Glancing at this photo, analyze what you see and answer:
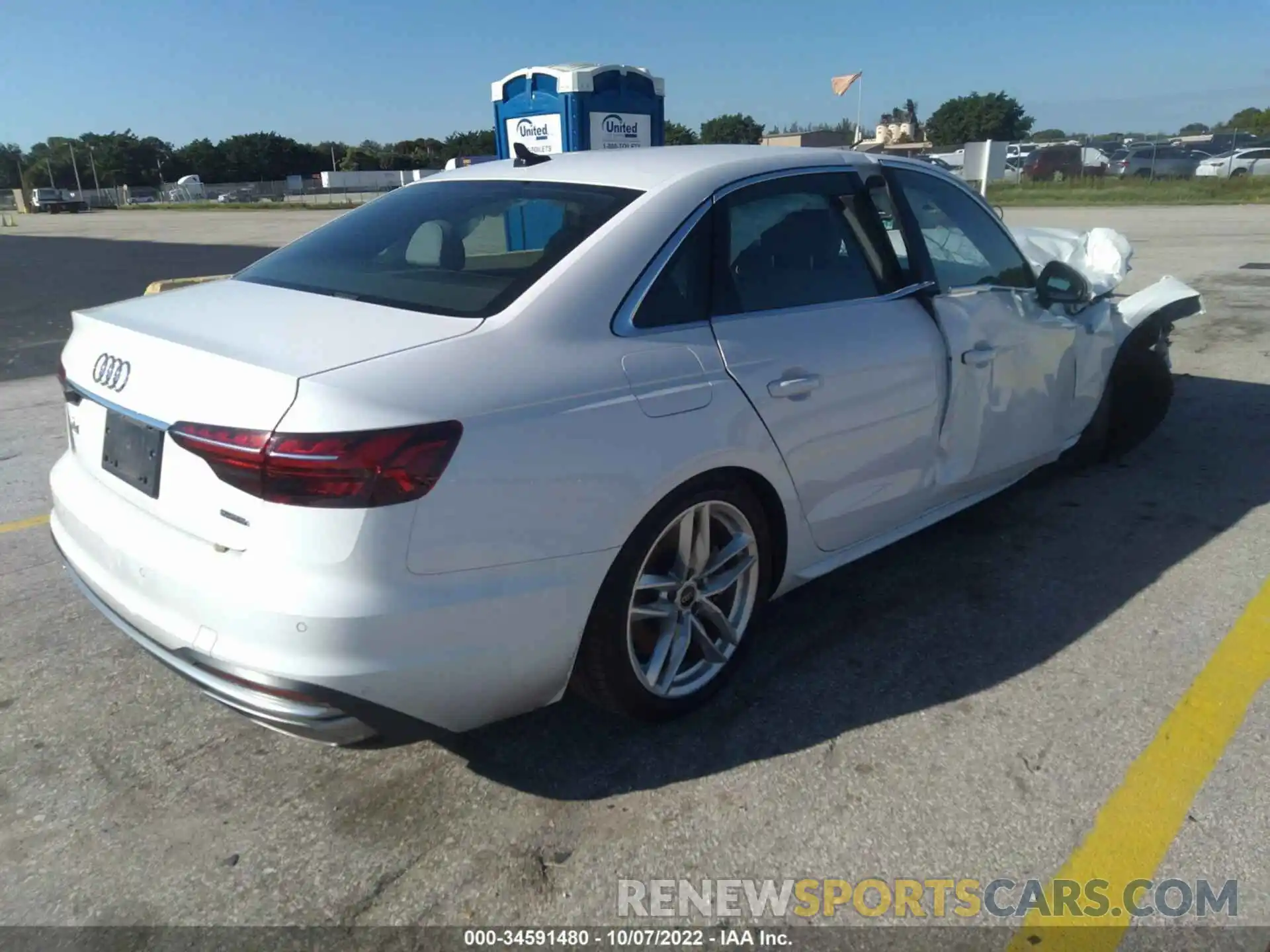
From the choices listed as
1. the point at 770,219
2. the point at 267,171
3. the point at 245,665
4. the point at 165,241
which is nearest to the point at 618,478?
the point at 245,665

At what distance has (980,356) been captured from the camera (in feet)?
11.8

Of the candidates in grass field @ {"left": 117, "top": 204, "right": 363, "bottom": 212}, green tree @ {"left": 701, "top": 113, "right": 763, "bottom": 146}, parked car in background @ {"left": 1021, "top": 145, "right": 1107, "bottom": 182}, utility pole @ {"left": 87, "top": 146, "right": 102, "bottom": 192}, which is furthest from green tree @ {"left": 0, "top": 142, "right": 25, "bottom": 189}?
parked car in background @ {"left": 1021, "top": 145, "right": 1107, "bottom": 182}

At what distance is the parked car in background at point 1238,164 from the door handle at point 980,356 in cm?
3715

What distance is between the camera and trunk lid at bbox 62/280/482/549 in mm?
2125

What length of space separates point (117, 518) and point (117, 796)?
77 centimetres

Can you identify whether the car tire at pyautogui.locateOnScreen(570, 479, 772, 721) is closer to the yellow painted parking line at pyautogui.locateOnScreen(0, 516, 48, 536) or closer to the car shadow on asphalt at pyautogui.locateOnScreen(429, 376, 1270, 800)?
the car shadow on asphalt at pyautogui.locateOnScreen(429, 376, 1270, 800)

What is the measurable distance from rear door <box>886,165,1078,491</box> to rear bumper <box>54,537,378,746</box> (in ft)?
7.74

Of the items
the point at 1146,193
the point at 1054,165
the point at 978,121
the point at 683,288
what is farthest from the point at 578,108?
the point at 978,121

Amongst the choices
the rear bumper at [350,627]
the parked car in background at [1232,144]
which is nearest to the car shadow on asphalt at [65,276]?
the rear bumper at [350,627]

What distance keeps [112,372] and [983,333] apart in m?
2.93

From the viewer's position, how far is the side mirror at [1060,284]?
397cm

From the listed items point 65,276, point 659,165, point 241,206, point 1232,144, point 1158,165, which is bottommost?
point 241,206

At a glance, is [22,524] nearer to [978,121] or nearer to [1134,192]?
[1134,192]

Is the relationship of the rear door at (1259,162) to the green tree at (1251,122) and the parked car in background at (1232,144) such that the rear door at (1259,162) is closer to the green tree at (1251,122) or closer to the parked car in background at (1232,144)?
the parked car in background at (1232,144)
